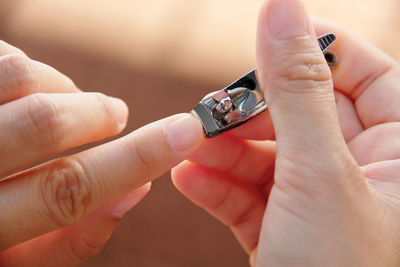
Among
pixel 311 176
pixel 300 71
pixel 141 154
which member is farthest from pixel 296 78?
pixel 141 154

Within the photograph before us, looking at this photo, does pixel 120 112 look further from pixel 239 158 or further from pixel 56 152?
pixel 239 158

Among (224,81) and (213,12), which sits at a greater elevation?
(213,12)

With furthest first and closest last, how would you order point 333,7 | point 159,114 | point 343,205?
point 333,7 < point 159,114 < point 343,205

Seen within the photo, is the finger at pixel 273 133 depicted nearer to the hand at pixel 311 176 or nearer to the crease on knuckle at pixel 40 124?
the hand at pixel 311 176

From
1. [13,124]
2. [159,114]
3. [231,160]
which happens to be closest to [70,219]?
[13,124]

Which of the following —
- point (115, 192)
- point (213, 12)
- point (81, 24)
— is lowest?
point (115, 192)

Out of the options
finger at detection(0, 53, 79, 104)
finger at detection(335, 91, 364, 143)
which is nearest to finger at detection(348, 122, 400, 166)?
finger at detection(335, 91, 364, 143)

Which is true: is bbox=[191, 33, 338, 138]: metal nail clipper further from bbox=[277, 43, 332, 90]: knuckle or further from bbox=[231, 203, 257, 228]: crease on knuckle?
bbox=[231, 203, 257, 228]: crease on knuckle

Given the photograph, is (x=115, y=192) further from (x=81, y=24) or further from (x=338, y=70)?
(x=81, y=24)

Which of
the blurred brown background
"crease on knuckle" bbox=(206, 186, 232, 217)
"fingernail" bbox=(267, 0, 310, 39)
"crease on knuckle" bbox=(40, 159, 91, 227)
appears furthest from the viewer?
the blurred brown background
